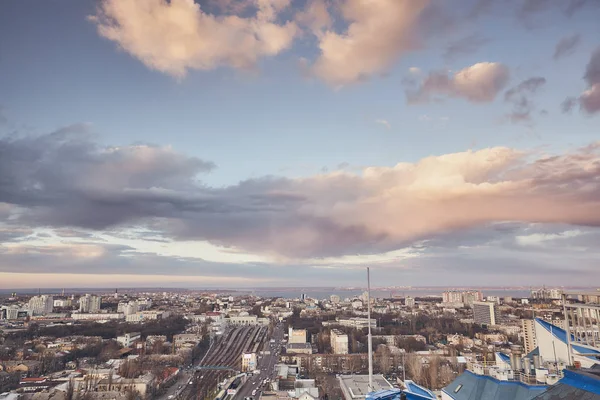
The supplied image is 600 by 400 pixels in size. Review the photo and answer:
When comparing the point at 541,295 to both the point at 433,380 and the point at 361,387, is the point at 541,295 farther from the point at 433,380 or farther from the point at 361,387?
the point at 361,387

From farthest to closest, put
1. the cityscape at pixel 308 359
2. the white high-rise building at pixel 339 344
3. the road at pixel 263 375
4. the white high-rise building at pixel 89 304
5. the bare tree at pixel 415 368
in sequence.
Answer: the white high-rise building at pixel 89 304, the white high-rise building at pixel 339 344, the bare tree at pixel 415 368, the road at pixel 263 375, the cityscape at pixel 308 359

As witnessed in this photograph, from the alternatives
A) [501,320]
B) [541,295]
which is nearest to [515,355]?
[501,320]

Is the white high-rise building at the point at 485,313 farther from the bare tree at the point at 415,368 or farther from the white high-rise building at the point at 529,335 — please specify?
the bare tree at the point at 415,368

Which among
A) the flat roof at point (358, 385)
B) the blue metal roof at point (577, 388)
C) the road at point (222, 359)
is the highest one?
the blue metal roof at point (577, 388)

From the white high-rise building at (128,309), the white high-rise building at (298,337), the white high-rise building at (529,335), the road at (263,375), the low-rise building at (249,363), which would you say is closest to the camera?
the road at (263,375)

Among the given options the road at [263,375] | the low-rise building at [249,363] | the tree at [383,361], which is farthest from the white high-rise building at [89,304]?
the tree at [383,361]
